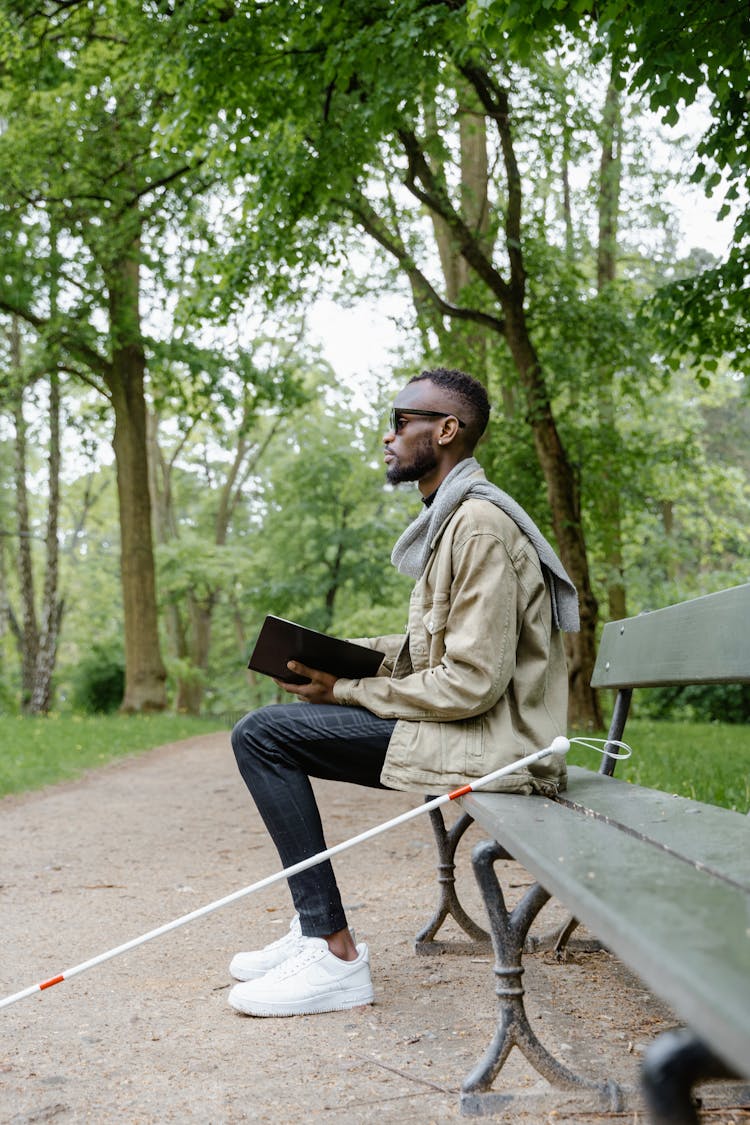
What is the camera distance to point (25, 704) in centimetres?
2036

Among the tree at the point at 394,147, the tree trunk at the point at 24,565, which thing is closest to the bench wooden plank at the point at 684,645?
the tree at the point at 394,147

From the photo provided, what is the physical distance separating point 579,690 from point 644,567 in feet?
48.3

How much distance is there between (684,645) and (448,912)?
4.26ft

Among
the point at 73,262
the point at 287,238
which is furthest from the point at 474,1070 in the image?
the point at 73,262

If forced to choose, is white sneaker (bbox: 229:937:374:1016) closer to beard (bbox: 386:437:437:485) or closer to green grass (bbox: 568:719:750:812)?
beard (bbox: 386:437:437:485)

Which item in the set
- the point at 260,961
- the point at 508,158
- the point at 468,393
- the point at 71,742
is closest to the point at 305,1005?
the point at 260,961

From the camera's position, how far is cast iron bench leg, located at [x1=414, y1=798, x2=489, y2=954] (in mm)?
3951

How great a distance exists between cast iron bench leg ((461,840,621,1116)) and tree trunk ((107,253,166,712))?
51.8 ft

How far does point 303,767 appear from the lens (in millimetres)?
3404

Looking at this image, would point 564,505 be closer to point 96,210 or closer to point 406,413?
point 96,210

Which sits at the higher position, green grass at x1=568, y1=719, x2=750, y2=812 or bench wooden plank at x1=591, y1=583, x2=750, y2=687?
bench wooden plank at x1=591, y1=583, x2=750, y2=687

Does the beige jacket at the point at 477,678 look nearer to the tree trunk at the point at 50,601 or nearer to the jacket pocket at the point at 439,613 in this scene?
the jacket pocket at the point at 439,613

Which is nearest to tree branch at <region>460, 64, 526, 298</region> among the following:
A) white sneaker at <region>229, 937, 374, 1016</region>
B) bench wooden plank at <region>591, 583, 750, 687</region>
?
bench wooden plank at <region>591, 583, 750, 687</region>

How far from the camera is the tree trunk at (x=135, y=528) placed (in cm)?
1788
